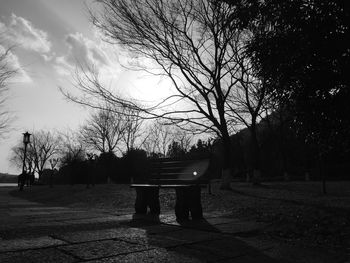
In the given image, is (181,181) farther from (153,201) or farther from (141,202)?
(141,202)

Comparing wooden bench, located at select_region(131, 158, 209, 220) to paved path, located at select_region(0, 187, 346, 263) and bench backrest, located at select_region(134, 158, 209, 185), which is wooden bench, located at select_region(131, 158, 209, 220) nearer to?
bench backrest, located at select_region(134, 158, 209, 185)

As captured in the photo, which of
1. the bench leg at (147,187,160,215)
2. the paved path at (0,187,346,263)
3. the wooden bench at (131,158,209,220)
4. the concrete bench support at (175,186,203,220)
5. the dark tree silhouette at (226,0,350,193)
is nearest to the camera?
the paved path at (0,187,346,263)

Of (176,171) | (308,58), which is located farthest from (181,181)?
(308,58)

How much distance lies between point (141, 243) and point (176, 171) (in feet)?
8.06

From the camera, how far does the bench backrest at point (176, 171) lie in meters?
6.25

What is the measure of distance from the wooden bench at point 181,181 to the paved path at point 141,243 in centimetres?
49

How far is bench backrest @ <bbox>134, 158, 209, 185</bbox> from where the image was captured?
6246 millimetres

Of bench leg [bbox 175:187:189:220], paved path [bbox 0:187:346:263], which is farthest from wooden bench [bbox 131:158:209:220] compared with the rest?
paved path [bbox 0:187:346:263]

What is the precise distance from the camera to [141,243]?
436cm

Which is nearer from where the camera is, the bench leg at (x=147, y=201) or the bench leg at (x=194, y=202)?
the bench leg at (x=194, y=202)

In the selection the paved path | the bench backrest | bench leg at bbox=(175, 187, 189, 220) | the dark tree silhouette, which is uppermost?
the dark tree silhouette

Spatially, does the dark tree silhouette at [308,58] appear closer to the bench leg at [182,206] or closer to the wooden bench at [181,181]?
the wooden bench at [181,181]

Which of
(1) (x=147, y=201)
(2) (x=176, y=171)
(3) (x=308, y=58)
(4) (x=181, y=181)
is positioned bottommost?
(1) (x=147, y=201)

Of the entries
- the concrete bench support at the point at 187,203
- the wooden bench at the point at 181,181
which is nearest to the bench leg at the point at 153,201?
the wooden bench at the point at 181,181
